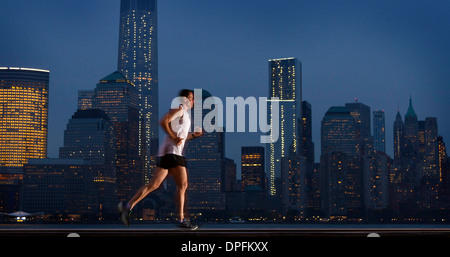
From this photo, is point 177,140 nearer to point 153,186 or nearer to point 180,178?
point 180,178

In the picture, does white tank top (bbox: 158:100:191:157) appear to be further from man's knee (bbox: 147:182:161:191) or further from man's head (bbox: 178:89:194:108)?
man's knee (bbox: 147:182:161:191)

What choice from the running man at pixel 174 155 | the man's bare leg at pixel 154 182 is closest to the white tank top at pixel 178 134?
the running man at pixel 174 155

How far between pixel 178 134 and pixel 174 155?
12.6 inches

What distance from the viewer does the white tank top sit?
32.8ft

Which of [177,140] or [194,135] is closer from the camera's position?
[177,140]

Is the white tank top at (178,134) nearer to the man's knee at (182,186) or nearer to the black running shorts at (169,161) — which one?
the black running shorts at (169,161)

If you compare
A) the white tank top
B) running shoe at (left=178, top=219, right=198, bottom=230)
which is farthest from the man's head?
running shoe at (left=178, top=219, right=198, bottom=230)

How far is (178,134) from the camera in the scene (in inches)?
397

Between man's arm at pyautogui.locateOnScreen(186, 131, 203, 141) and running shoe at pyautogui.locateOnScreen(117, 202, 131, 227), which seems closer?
running shoe at pyautogui.locateOnScreen(117, 202, 131, 227)

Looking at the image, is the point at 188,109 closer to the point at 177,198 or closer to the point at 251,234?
the point at 177,198

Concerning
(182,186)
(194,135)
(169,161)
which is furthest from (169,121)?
(182,186)
